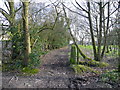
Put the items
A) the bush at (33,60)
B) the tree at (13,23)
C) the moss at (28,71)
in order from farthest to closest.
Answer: the tree at (13,23) < the bush at (33,60) < the moss at (28,71)

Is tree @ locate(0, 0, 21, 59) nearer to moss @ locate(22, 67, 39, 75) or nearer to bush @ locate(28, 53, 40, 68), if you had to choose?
bush @ locate(28, 53, 40, 68)

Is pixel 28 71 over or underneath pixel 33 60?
underneath

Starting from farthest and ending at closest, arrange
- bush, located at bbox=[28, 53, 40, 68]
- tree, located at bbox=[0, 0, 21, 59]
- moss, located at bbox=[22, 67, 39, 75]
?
tree, located at bbox=[0, 0, 21, 59]
bush, located at bbox=[28, 53, 40, 68]
moss, located at bbox=[22, 67, 39, 75]

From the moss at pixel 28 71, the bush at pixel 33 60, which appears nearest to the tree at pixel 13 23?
the bush at pixel 33 60

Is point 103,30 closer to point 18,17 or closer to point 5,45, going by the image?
point 18,17

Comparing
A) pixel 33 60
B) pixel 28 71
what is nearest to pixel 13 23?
pixel 33 60

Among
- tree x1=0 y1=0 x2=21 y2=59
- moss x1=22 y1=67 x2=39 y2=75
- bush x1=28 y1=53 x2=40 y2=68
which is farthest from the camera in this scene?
tree x1=0 y1=0 x2=21 y2=59

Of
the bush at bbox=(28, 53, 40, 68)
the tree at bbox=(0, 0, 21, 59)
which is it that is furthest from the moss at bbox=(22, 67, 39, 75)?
the tree at bbox=(0, 0, 21, 59)

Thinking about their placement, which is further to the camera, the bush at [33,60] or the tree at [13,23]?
the tree at [13,23]

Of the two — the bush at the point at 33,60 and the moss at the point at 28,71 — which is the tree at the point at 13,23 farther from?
the moss at the point at 28,71

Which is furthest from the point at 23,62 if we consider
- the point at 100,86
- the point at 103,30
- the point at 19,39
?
the point at 103,30

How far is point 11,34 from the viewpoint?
18.1ft

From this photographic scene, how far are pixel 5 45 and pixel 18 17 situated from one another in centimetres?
160

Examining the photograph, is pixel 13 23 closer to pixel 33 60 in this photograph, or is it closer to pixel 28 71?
pixel 33 60
